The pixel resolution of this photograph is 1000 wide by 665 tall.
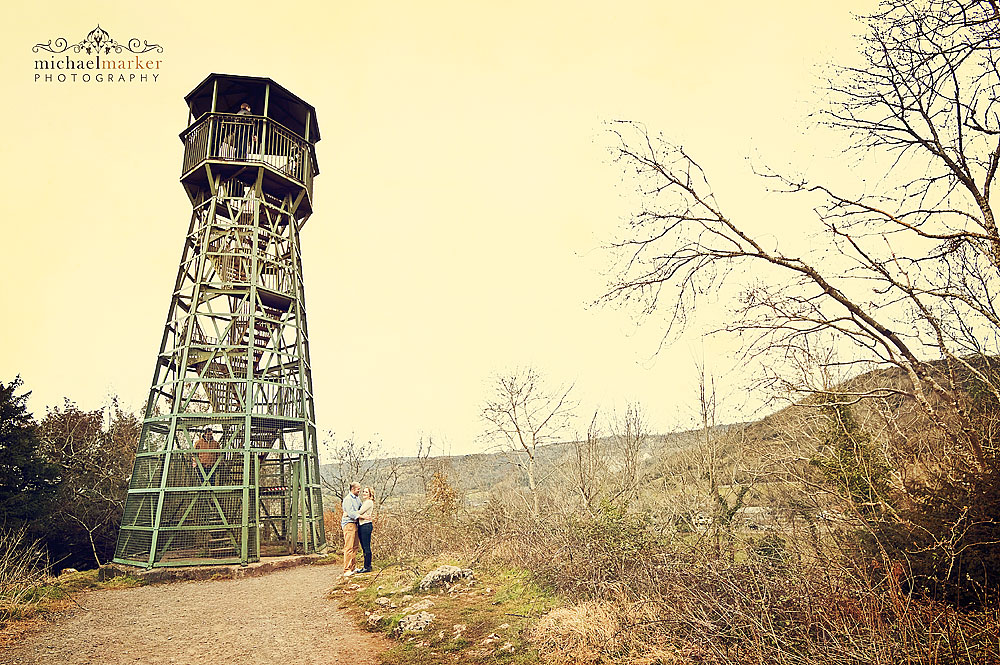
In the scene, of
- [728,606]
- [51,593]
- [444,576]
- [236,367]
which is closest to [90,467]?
[236,367]

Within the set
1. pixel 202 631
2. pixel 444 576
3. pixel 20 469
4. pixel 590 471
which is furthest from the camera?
pixel 20 469

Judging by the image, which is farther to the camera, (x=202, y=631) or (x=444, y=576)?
(x=444, y=576)

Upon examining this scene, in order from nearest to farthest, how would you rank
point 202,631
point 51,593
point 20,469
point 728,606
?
1. point 728,606
2. point 202,631
3. point 51,593
4. point 20,469

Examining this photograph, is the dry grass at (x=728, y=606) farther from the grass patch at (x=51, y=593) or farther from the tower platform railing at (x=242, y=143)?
the tower platform railing at (x=242, y=143)

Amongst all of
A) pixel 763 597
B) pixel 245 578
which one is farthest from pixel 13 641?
pixel 763 597

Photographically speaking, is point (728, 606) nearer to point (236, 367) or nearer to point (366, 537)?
point (366, 537)

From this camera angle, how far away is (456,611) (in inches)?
306

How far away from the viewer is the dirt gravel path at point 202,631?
6707mm

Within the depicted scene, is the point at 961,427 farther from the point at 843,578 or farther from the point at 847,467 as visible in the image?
the point at 847,467

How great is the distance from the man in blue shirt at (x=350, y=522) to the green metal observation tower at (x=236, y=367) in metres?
3.41

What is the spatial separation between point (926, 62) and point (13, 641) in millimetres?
12852

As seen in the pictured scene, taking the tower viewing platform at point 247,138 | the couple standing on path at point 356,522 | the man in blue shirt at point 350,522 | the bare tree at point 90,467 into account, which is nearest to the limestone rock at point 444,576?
the couple standing on path at point 356,522

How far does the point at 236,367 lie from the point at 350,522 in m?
7.46

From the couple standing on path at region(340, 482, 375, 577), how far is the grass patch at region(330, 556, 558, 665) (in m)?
0.61
